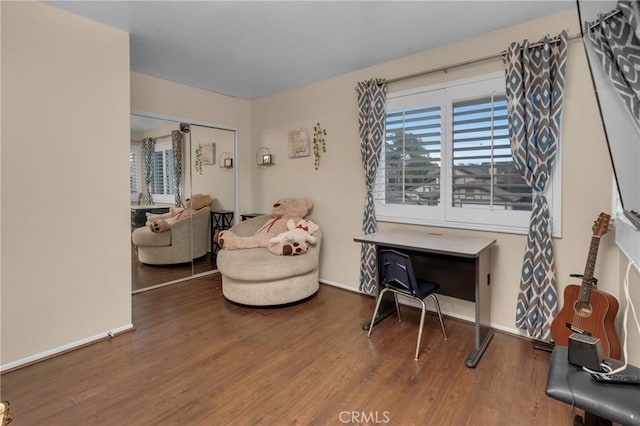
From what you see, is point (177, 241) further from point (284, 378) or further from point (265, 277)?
point (284, 378)

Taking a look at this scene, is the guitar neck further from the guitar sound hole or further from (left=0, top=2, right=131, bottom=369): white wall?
(left=0, top=2, right=131, bottom=369): white wall

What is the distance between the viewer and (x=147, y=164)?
360 cm

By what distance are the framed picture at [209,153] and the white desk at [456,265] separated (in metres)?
2.58

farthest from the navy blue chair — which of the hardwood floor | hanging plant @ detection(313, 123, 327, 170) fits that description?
hanging plant @ detection(313, 123, 327, 170)

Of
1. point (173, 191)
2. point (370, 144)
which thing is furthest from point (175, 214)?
point (370, 144)

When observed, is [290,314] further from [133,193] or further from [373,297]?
[133,193]

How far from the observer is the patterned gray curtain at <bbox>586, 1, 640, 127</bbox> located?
0.85 metres

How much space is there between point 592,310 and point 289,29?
2972mm

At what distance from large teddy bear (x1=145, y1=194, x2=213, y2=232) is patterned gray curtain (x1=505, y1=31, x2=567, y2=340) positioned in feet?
11.7

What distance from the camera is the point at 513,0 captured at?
219 centimetres

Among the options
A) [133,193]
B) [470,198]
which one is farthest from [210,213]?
[470,198]

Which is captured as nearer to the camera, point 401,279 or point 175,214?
point 401,279

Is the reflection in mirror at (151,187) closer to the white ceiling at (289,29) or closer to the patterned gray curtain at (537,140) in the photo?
the white ceiling at (289,29)

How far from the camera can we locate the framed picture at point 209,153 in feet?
13.8
